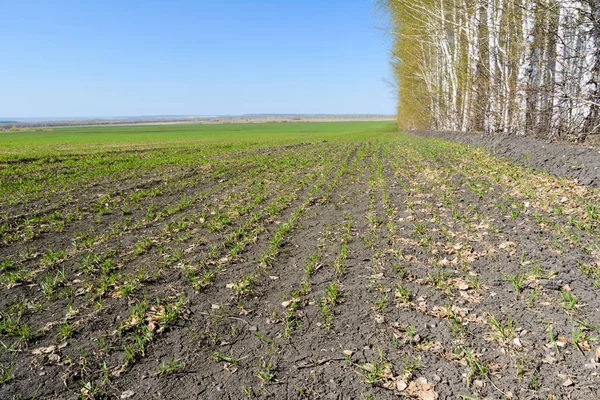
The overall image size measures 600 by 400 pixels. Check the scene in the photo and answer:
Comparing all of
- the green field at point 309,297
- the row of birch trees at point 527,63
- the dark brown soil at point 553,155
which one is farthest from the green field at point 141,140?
the green field at point 309,297

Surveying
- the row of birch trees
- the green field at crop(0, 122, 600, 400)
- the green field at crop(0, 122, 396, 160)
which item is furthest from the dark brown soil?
the green field at crop(0, 122, 396, 160)

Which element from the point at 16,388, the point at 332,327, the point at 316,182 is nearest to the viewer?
the point at 16,388

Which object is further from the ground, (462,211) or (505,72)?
(505,72)

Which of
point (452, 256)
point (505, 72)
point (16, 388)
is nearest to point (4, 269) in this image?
point (16, 388)

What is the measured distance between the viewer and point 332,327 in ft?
13.2

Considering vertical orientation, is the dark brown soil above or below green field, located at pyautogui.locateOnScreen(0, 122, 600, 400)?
above

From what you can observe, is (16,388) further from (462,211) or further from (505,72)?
(505,72)

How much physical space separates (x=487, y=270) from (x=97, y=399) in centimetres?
492

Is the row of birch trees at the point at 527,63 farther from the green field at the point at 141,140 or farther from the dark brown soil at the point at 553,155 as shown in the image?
the green field at the point at 141,140

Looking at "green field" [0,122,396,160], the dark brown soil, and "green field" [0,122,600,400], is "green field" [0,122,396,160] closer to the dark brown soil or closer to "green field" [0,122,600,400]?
the dark brown soil

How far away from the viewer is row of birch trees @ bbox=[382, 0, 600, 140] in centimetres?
1152

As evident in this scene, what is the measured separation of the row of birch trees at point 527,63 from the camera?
37.8ft

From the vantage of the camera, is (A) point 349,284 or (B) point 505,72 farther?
(B) point 505,72

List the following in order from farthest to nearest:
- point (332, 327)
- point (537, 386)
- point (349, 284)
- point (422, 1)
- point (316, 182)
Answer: point (422, 1)
point (316, 182)
point (349, 284)
point (332, 327)
point (537, 386)
